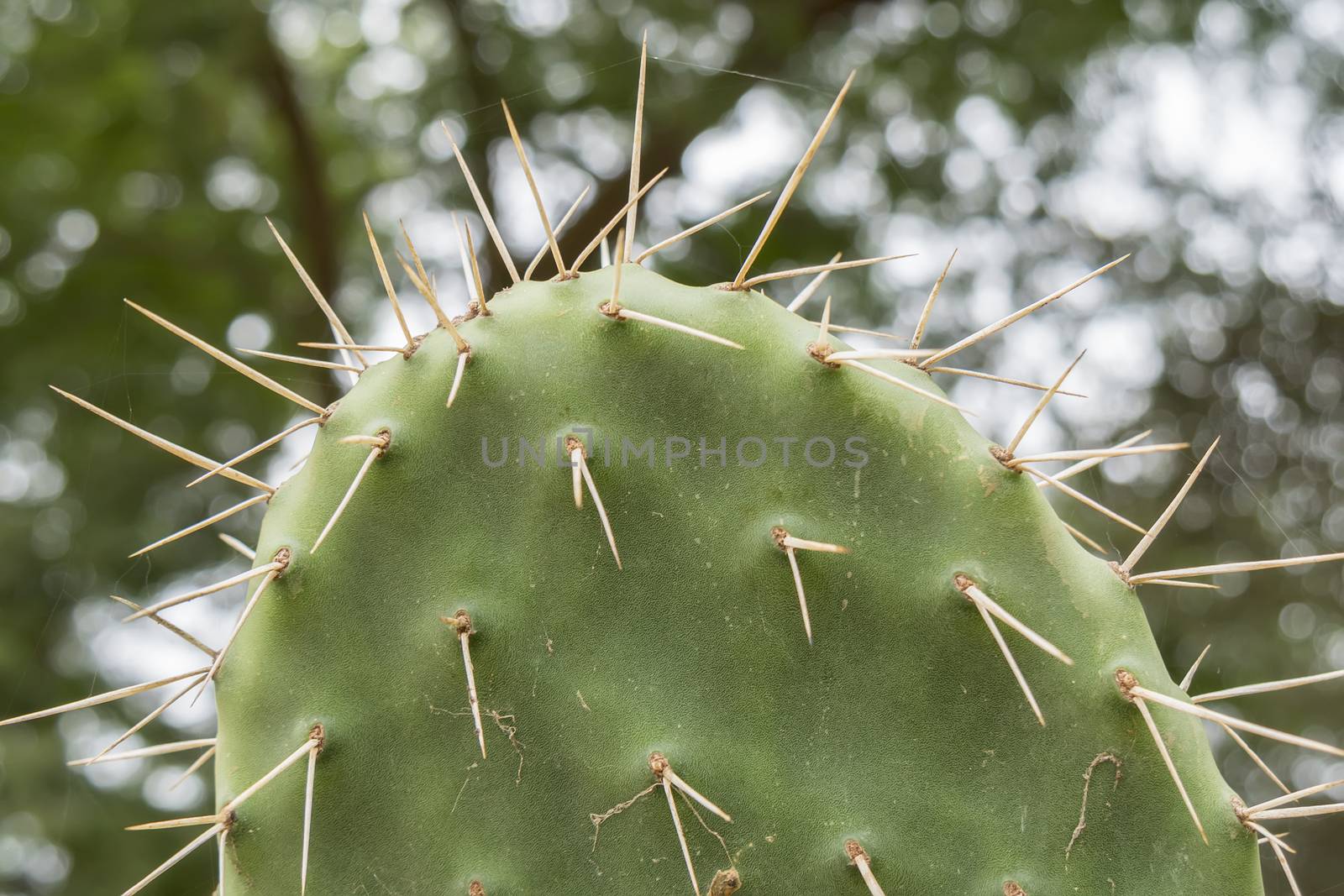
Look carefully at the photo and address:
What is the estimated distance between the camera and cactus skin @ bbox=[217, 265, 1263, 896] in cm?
83

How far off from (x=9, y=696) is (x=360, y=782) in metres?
3.10

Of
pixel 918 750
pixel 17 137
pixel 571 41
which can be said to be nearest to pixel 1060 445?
pixel 571 41

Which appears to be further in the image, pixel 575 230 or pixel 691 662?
pixel 575 230

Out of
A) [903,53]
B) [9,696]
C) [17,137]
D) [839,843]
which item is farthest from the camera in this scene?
[903,53]

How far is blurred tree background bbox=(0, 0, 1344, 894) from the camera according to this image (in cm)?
311

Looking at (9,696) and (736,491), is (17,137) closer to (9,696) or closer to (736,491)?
(9,696)

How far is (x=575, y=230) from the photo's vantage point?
9.69 feet

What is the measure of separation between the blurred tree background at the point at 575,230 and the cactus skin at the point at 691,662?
1937mm

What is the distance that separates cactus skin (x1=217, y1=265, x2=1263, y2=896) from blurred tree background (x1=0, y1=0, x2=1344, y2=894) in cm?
194

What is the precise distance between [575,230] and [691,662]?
2251 mm

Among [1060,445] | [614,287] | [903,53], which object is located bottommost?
[1060,445]

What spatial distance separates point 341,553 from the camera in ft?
2.87

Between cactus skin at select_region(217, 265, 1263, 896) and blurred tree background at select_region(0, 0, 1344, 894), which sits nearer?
cactus skin at select_region(217, 265, 1263, 896)

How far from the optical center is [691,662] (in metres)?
0.86
